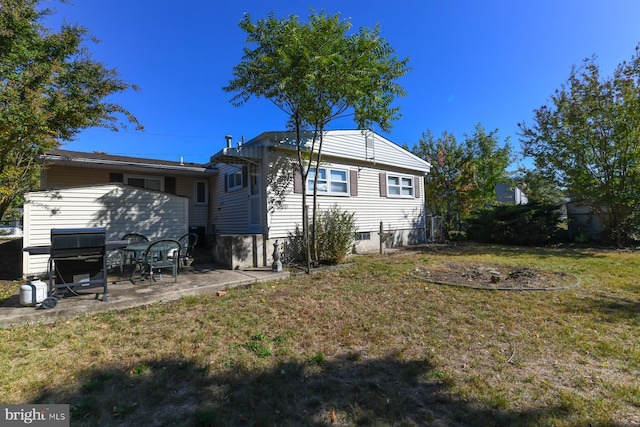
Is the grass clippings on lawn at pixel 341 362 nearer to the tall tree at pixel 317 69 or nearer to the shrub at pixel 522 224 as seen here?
the tall tree at pixel 317 69

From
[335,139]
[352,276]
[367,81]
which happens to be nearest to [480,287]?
[352,276]

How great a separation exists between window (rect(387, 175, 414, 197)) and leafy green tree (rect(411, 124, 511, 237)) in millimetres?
4604

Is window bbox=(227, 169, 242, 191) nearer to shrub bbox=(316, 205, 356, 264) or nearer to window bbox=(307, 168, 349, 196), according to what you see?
window bbox=(307, 168, 349, 196)

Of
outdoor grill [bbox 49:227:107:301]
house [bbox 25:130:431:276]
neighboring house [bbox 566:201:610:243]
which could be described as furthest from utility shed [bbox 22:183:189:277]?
neighboring house [bbox 566:201:610:243]

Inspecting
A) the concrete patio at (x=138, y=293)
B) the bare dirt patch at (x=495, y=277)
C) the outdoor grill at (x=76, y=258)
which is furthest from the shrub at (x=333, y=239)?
the outdoor grill at (x=76, y=258)

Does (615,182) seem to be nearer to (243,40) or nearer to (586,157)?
(586,157)

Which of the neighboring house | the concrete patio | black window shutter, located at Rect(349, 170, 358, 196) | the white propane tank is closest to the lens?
the concrete patio

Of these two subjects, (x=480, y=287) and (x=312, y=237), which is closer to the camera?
(x=480, y=287)

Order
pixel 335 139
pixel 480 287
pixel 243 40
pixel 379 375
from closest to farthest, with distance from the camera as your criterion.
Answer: pixel 379 375
pixel 480 287
pixel 243 40
pixel 335 139

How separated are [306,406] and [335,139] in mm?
8987

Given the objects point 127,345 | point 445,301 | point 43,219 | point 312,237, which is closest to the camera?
point 127,345

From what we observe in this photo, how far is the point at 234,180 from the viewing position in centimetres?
1055

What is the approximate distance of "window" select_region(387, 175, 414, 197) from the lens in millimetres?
12547

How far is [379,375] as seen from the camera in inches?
111
